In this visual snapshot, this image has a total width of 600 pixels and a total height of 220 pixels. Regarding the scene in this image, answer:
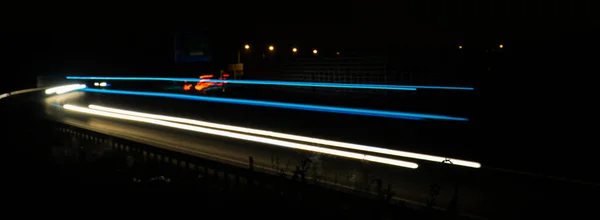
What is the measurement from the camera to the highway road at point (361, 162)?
6.31 metres

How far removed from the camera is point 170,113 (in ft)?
52.3

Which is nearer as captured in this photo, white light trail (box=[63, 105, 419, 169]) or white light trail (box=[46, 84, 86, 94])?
white light trail (box=[63, 105, 419, 169])

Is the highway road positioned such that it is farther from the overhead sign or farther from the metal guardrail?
the overhead sign

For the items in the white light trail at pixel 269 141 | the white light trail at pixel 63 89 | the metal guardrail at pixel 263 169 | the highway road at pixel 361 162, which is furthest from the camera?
the white light trail at pixel 63 89

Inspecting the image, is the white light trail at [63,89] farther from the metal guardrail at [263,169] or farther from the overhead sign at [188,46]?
the metal guardrail at [263,169]

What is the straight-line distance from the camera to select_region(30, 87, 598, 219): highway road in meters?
6.31

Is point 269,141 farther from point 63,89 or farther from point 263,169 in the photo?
point 63,89

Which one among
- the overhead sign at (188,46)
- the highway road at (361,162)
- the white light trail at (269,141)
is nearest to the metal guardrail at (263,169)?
the highway road at (361,162)

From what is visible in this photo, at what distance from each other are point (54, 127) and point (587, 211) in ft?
39.6

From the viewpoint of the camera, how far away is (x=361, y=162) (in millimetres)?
8188

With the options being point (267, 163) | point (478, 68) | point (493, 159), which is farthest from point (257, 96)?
point (493, 159)

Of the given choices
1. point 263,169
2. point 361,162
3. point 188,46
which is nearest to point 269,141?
point 263,169

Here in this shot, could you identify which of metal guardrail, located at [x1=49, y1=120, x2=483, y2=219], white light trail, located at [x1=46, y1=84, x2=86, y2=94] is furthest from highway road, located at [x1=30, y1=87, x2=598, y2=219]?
white light trail, located at [x1=46, y1=84, x2=86, y2=94]

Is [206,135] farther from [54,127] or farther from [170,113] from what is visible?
[170,113]
